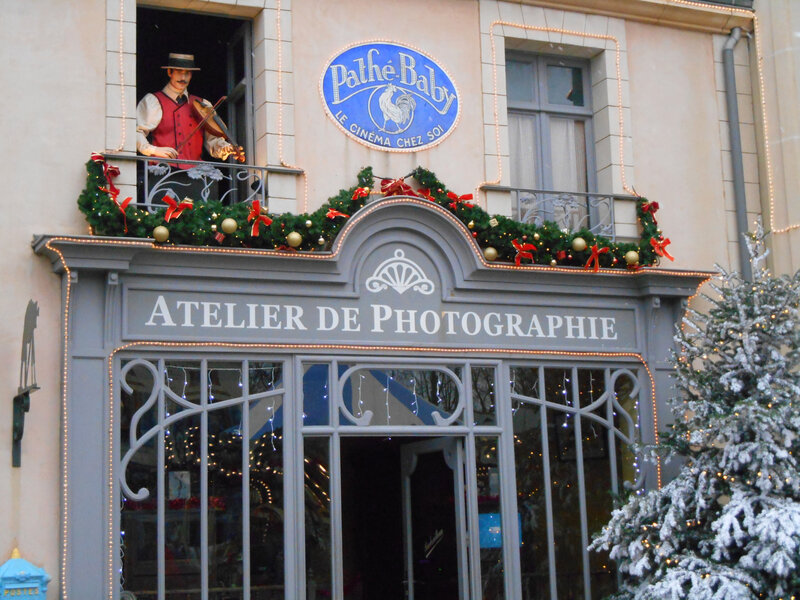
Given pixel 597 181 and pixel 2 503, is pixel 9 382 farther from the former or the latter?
pixel 597 181

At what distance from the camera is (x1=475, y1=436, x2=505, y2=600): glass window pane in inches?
413

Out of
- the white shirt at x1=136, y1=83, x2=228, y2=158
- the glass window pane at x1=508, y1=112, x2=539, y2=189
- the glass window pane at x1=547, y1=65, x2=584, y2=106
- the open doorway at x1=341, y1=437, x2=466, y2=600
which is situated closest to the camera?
the white shirt at x1=136, y1=83, x2=228, y2=158

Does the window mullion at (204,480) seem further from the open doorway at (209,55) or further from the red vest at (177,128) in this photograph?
the open doorway at (209,55)

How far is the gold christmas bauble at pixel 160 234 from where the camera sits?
31.6 feet

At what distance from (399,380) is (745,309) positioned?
2.80m

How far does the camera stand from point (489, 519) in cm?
1059

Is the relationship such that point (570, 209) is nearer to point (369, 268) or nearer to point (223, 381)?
point (369, 268)

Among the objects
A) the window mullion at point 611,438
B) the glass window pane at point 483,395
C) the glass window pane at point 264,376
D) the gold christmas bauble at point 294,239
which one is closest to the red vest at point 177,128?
the gold christmas bauble at point 294,239

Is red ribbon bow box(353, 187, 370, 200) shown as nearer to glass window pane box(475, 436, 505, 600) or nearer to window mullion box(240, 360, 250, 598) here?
window mullion box(240, 360, 250, 598)

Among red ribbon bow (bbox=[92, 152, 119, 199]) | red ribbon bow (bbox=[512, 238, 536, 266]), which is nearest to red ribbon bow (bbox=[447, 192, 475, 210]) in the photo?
red ribbon bow (bbox=[512, 238, 536, 266])

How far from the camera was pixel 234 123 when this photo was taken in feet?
37.2

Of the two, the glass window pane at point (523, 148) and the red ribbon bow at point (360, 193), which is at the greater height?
the glass window pane at point (523, 148)

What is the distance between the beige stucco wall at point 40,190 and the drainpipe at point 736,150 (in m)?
5.90

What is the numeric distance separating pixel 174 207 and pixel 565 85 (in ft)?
13.8
